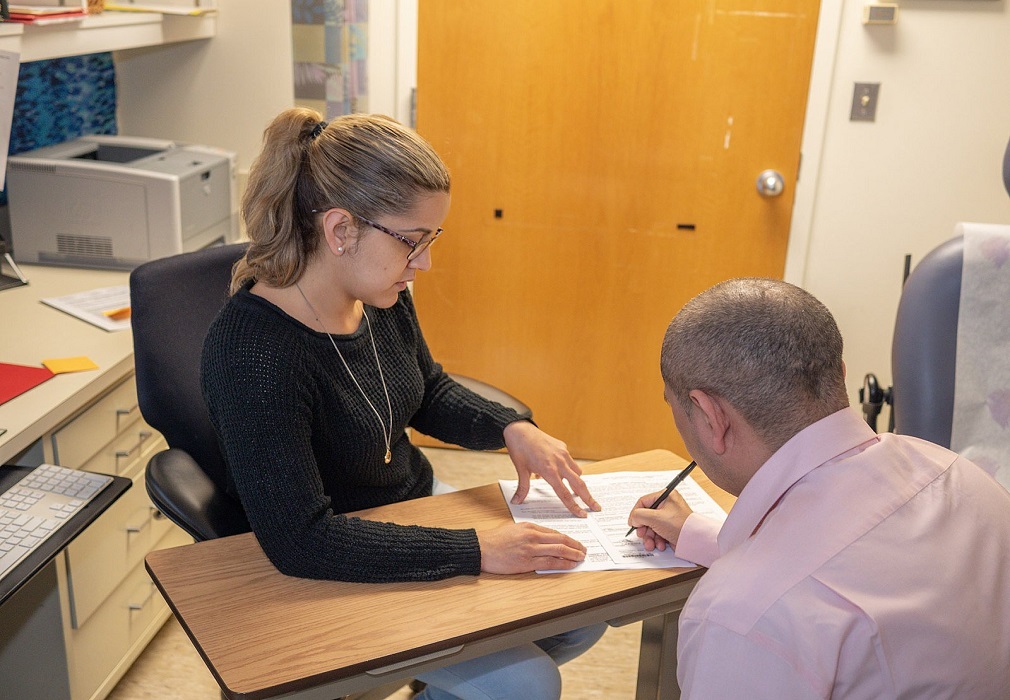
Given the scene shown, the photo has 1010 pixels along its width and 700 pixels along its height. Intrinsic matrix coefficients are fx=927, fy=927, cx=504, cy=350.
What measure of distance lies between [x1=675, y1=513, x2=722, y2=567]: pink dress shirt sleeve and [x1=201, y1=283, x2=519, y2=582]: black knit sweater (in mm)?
304

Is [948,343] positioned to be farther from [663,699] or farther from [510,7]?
[510,7]

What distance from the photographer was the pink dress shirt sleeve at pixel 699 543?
4.41 ft

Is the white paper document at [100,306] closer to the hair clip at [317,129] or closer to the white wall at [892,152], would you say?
the hair clip at [317,129]

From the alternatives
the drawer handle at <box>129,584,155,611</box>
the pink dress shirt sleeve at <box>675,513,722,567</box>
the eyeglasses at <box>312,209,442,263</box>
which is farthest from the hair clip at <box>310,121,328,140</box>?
the drawer handle at <box>129,584,155,611</box>

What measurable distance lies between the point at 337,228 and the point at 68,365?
2.54 feet

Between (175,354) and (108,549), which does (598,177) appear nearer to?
(175,354)

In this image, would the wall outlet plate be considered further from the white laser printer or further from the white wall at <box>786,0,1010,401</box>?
the white laser printer

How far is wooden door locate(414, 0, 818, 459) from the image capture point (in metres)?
2.76

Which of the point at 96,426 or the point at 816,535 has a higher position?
the point at 816,535

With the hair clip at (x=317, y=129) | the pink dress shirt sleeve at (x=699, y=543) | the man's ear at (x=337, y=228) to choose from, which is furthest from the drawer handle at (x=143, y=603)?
the pink dress shirt sleeve at (x=699, y=543)

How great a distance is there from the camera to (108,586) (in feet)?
6.41

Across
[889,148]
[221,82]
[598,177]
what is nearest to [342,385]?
[598,177]

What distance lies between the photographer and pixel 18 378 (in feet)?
5.79

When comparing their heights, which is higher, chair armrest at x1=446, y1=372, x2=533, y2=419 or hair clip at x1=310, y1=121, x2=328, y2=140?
hair clip at x1=310, y1=121, x2=328, y2=140
